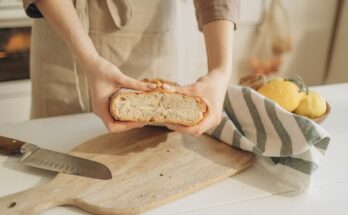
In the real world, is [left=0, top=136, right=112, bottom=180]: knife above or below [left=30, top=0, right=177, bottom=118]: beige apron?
below

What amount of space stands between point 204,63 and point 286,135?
1.06m

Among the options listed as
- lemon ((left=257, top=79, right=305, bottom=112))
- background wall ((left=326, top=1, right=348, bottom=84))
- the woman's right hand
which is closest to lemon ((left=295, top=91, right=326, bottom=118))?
lemon ((left=257, top=79, right=305, bottom=112))

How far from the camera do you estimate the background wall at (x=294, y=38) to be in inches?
63.8

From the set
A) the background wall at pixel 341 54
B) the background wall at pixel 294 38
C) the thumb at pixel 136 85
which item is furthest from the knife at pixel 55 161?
the background wall at pixel 341 54

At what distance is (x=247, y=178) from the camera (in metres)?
0.66

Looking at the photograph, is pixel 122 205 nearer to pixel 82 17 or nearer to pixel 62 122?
pixel 62 122

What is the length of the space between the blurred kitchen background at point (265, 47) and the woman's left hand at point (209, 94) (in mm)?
914

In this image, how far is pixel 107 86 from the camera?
25.4 inches

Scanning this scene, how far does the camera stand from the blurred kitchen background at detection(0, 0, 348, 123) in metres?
1.46

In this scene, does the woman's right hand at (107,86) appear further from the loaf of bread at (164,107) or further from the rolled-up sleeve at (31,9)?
the rolled-up sleeve at (31,9)

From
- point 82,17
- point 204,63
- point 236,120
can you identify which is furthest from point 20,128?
point 204,63

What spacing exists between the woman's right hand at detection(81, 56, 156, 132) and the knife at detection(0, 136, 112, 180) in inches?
2.6

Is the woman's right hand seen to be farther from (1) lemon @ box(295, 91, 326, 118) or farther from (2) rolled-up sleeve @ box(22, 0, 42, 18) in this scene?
(1) lemon @ box(295, 91, 326, 118)

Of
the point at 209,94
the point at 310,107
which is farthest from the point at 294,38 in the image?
the point at 209,94
